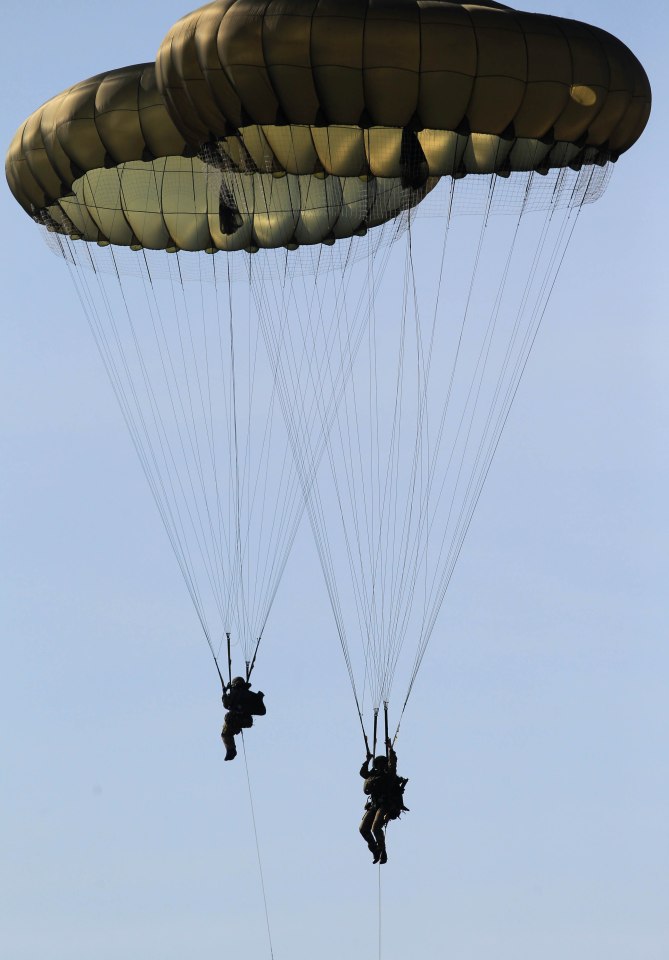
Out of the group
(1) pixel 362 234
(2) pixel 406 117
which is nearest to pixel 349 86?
(2) pixel 406 117

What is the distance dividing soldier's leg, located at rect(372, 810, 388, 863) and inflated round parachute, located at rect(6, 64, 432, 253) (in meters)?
9.02

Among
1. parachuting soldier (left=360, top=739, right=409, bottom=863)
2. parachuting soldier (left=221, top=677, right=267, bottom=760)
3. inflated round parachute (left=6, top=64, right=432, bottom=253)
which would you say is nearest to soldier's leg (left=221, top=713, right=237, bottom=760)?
parachuting soldier (left=221, top=677, right=267, bottom=760)

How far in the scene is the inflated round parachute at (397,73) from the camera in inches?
1346

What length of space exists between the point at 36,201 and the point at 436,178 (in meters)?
6.00

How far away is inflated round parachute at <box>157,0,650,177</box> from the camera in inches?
1346

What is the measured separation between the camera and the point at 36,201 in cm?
3950

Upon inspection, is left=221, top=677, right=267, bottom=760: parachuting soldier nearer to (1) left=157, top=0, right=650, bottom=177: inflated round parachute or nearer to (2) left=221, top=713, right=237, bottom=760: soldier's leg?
(2) left=221, top=713, right=237, bottom=760: soldier's leg

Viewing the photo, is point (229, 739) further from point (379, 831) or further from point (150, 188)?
point (150, 188)

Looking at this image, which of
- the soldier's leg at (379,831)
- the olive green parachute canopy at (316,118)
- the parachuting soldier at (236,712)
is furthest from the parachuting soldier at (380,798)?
the olive green parachute canopy at (316,118)

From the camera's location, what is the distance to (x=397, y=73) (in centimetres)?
3419

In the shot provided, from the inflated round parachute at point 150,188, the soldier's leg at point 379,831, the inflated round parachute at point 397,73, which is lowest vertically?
the soldier's leg at point 379,831

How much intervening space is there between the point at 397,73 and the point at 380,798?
379 inches

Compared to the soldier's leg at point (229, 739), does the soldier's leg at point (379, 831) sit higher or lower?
lower

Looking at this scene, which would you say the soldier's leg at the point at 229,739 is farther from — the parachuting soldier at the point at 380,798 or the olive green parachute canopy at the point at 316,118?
the olive green parachute canopy at the point at 316,118
